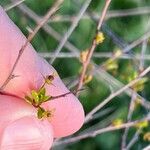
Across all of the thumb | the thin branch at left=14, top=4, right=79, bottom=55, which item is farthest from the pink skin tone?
the thin branch at left=14, top=4, right=79, bottom=55

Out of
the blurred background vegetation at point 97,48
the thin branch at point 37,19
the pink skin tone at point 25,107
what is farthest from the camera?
the blurred background vegetation at point 97,48

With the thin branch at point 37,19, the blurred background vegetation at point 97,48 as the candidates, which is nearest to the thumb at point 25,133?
the thin branch at point 37,19

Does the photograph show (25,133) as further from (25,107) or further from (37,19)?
(37,19)

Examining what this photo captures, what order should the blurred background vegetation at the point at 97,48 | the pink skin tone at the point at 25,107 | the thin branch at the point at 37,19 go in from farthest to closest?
1. the blurred background vegetation at the point at 97,48
2. the thin branch at the point at 37,19
3. the pink skin tone at the point at 25,107

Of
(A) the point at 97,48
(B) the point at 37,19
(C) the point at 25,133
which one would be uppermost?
(B) the point at 37,19

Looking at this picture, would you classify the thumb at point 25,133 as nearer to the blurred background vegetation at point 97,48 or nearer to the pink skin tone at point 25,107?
the pink skin tone at point 25,107

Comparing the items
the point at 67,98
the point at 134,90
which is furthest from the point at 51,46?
the point at 67,98

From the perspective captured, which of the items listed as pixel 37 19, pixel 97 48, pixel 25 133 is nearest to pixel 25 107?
pixel 25 133

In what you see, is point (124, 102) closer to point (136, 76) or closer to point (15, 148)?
point (136, 76)
